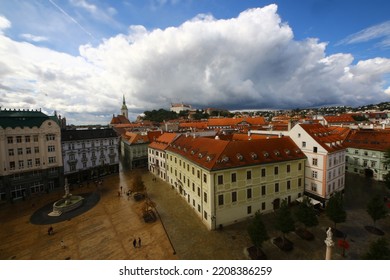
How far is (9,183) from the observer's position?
39594mm

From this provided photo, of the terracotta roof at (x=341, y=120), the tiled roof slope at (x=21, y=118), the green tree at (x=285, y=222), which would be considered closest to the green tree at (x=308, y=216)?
the green tree at (x=285, y=222)

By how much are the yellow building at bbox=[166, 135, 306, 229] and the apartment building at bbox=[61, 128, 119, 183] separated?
1237 inches

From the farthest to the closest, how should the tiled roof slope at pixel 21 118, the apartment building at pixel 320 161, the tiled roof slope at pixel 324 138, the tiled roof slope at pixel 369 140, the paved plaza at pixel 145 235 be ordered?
the tiled roof slope at pixel 369 140 → the tiled roof slope at pixel 21 118 → the tiled roof slope at pixel 324 138 → the apartment building at pixel 320 161 → the paved plaza at pixel 145 235

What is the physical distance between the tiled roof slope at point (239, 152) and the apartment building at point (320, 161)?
178cm

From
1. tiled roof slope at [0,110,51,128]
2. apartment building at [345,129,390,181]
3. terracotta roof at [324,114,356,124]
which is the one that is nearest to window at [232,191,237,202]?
apartment building at [345,129,390,181]

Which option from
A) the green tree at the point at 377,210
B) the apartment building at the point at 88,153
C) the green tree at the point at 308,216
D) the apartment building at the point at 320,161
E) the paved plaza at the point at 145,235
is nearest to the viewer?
the paved plaza at the point at 145,235

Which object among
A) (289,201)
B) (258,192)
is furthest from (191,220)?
(289,201)

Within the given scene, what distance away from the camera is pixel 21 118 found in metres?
42.3

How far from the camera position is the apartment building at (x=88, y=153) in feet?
163

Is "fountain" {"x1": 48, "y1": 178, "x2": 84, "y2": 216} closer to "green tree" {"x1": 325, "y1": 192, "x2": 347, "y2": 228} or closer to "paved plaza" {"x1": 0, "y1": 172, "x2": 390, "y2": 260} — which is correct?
"paved plaza" {"x1": 0, "y1": 172, "x2": 390, "y2": 260}

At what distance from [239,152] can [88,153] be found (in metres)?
44.4

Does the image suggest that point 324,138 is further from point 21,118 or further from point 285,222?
point 21,118

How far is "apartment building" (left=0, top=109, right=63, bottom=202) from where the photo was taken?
39.6 metres

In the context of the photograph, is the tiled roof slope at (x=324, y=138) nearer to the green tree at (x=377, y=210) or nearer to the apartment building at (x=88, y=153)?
the green tree at (x=377, y=210)
